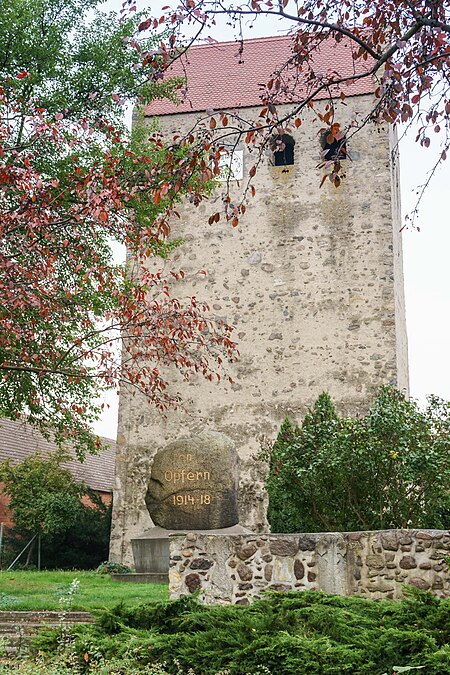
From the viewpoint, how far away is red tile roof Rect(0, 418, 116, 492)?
27.7m

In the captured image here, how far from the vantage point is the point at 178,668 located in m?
4.77

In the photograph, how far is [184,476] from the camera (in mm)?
13773

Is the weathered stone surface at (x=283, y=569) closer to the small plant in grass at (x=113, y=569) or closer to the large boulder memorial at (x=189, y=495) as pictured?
the large boulder memorial at (x=189, y=495)

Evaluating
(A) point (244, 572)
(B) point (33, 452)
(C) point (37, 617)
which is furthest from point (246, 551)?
(B) point (33, 452)

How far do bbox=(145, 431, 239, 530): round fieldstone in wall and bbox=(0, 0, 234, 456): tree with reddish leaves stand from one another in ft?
4.51

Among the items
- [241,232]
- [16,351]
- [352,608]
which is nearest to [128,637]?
[352,608]

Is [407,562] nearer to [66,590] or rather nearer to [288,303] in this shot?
[66,590]

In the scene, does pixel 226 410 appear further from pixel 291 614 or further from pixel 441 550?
pixel 291 614

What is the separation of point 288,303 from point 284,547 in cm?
1097

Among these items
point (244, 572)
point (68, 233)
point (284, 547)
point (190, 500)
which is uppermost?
point (68, 233)

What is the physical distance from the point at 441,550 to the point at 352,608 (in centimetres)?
282

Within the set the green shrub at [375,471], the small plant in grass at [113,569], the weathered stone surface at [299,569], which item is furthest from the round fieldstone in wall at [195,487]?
the weathered stone surface at [299,569]

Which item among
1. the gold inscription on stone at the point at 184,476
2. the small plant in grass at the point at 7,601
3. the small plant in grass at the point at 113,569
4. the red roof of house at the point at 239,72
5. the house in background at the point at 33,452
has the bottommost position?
the small plant in grass at the point at 113,569

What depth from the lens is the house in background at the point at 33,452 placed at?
88.2ft
